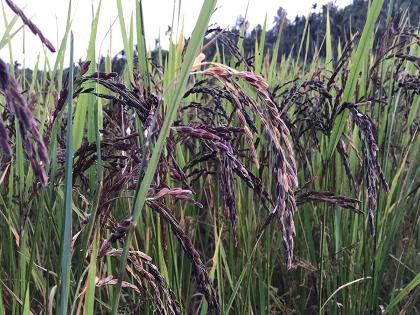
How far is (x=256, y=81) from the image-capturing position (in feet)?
1.89

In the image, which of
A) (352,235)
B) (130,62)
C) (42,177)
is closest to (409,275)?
(352,235)

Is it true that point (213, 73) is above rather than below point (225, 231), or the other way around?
above

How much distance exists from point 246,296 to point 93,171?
1.31ft

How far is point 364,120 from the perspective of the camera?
82cm

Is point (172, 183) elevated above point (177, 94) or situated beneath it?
situated beneath

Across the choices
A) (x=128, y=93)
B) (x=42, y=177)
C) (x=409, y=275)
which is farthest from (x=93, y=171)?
(x=409, y=275)

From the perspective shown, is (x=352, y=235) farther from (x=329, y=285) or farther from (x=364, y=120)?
(x=364, y=120)

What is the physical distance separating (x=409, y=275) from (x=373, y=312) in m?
0.69

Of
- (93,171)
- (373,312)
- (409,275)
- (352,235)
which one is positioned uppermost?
(93,171)

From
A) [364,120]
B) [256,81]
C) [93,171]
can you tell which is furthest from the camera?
[93,171]

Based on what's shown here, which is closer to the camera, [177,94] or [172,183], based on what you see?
[177,94]

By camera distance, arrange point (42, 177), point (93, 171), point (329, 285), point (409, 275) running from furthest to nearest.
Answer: point (409, 275)
point (329, 285)
point (93, 171)
point (42, 177)

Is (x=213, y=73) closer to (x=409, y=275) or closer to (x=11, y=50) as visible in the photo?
(x=11, y=50)

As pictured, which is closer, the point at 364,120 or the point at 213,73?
the point at 213,73
